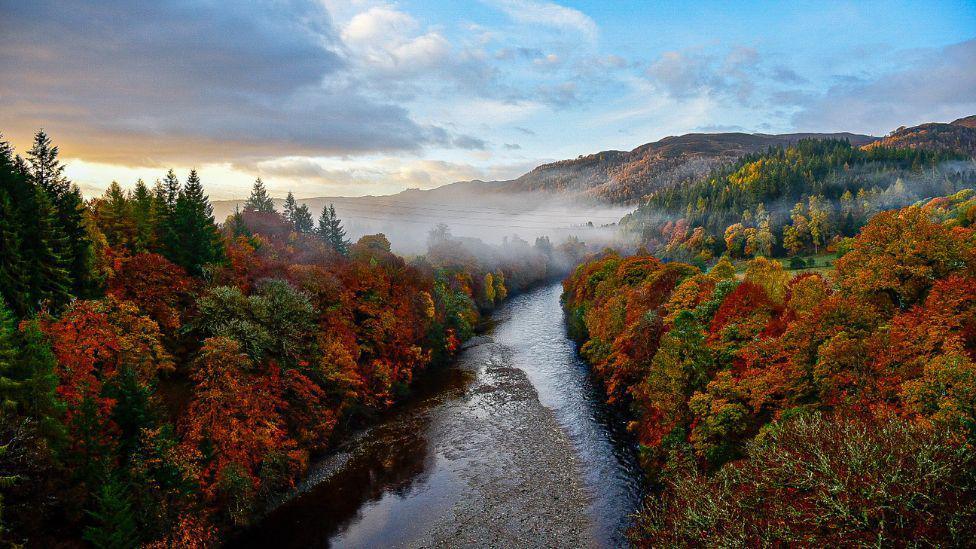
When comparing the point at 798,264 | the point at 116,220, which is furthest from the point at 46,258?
the point at 798,264

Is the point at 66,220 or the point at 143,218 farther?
the point at 143,218

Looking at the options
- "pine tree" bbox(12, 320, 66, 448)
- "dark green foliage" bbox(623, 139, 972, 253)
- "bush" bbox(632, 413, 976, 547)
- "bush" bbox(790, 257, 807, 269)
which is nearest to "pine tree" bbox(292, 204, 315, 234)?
"pine tree" bbox(12, 320, 66, 448)

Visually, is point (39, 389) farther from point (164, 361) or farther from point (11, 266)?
point (11, 266)

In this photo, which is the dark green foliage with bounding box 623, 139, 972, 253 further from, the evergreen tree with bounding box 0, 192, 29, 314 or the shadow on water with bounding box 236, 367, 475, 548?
the evergreen tree with bounding box 0, 192, 29, 314

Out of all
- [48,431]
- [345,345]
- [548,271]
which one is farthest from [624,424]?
[548,271]

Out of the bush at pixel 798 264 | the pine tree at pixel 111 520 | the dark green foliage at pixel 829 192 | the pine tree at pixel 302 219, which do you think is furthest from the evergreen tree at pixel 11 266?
the dark green foliage at pixel 829 192

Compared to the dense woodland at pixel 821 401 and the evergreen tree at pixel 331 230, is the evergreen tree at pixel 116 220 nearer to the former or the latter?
the dense woodland at pixel 821 401

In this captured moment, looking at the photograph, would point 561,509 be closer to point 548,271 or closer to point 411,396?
point 411,396
